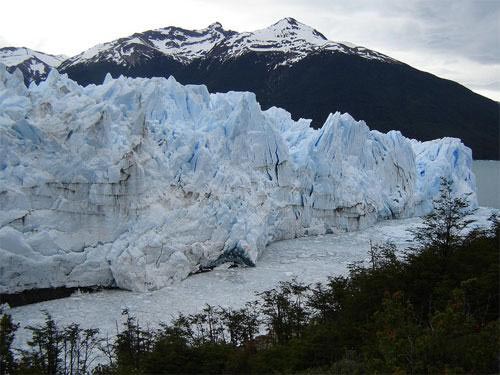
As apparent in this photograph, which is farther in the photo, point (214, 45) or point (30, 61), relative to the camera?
point (214, 45)

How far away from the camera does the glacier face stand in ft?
44.1

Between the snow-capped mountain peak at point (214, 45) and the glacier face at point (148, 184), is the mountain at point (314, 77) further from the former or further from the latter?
the glacier face at point (148, 184)

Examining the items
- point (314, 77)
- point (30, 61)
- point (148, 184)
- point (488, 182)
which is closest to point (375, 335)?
point (148, 184)

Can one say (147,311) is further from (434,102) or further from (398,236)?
(434,102)

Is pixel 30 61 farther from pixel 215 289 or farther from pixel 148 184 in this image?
pixel 215 289

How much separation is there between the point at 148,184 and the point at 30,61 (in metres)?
67.1

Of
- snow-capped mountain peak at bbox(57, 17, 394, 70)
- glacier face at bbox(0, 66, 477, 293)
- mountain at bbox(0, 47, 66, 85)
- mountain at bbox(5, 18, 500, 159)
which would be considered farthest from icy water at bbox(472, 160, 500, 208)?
mountain at bbox(0, 47, 66, 85)

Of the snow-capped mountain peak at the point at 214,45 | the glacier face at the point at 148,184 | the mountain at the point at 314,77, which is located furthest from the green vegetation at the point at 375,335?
the snow-capped mountain peak at the point at 214,45

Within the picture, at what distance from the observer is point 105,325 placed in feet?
36.4

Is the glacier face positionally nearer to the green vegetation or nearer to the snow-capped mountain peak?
the green vegetation

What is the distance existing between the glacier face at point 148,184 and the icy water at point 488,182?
1262 cm

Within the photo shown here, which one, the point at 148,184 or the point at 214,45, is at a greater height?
the point at 214,45

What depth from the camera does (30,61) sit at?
72.5 m

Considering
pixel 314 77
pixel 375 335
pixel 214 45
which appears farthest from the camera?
pixel 214 45
